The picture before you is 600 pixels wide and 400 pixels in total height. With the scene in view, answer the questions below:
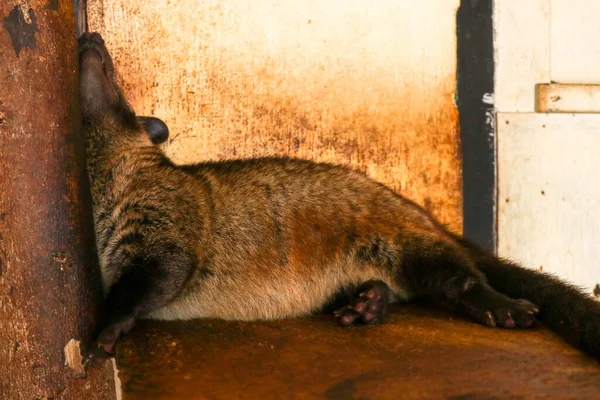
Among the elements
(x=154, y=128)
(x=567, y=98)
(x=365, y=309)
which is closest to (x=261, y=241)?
(x=365, y=309)

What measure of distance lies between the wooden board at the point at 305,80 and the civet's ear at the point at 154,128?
0.36 meters

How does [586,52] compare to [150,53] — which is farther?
[586,52]

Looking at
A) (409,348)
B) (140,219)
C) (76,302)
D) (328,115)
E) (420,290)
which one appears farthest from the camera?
(328,115)

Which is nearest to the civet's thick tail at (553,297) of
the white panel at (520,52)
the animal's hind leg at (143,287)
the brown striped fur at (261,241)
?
the brown striped fur at (261,241)

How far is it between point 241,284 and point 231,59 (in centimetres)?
154

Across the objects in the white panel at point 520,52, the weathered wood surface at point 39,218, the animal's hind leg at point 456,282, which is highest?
the white panel at point 520,52

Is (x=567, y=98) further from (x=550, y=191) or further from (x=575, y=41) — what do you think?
(x=550, y=191)

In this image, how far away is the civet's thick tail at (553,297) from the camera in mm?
2912

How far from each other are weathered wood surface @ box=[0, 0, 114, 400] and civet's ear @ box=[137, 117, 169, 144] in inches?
45.1

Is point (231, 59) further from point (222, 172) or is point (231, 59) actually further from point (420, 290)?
point (420, 290)

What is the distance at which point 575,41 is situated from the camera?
4.76 meters

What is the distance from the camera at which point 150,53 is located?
4191mm

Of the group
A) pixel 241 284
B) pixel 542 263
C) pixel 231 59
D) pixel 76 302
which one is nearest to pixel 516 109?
pixel 542 263

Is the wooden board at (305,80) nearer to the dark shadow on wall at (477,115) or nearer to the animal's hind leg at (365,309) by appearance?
the dark shadow on wall at (477,115)
